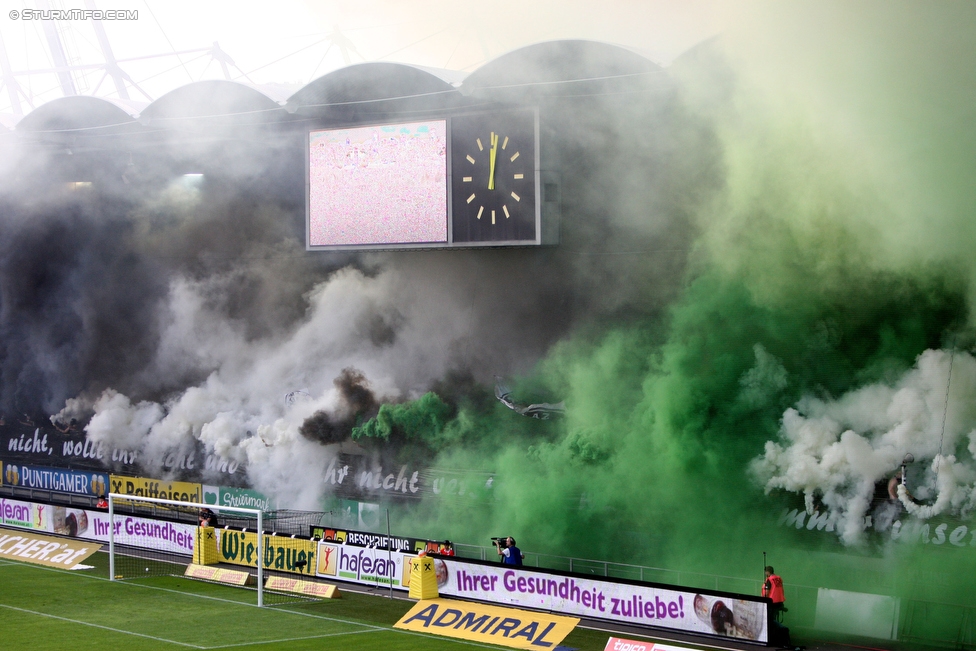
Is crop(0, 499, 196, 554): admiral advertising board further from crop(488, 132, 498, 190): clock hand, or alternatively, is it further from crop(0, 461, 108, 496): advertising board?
crop(488, 132, 498, 190): clock hand

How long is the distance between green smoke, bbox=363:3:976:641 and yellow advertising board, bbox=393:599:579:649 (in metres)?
4.06

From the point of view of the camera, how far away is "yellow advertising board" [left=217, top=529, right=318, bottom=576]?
1884 cm

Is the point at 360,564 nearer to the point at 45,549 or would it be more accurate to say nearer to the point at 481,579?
the point at 481,579

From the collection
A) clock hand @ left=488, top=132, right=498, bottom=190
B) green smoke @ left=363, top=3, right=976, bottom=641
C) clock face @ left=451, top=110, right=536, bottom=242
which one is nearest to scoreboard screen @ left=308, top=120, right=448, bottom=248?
clock face @ left=451, top=110, right=536, bottom=242

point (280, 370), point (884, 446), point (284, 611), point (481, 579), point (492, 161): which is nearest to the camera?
point (481, 579)

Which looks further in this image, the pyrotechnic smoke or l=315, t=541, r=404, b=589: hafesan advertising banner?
l=315, t=541, r=404, b=589: hafesan advertising banner

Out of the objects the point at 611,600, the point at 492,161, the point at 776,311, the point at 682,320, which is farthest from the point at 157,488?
the point at 776,311

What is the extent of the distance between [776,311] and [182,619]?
34.6 ft

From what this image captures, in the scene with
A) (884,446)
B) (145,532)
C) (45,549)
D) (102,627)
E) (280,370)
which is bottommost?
(45,549)

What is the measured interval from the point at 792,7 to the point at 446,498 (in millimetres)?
11383

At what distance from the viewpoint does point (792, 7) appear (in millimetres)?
16812

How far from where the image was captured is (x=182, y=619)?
16031mm

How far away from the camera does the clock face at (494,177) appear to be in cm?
2006

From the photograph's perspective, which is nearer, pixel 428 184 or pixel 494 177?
pixel 494 177
